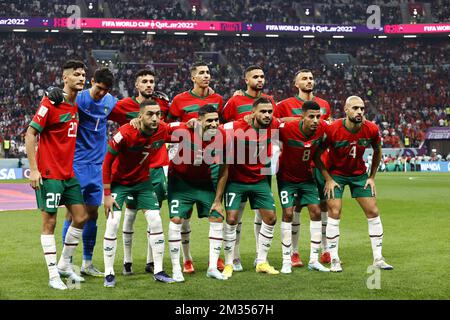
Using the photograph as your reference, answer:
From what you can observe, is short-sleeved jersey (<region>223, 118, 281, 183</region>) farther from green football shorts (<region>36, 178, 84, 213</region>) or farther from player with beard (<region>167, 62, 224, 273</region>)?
green football shorts (<region>36, 178, 84, 213</region>)

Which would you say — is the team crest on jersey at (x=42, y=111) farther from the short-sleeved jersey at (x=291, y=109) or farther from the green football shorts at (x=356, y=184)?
the green football shorts at (x=356, y=184)

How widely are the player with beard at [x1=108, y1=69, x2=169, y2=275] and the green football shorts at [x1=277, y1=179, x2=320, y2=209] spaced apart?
171cm

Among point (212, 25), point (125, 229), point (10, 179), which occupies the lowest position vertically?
point (10, 179)

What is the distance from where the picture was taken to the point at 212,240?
327 inches

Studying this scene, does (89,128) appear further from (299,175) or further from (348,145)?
(348,145)

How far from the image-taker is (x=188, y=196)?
8414mm

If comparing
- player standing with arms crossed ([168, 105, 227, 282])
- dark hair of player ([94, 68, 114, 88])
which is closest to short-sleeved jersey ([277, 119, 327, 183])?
player standing with arms crossed ([168, 105, 227, 282])

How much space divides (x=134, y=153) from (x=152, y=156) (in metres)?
0.62

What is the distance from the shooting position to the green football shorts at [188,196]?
329 inches

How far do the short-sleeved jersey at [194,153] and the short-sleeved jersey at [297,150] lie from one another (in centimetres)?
101

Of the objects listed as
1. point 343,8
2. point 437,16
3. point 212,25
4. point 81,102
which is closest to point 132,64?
point 212,25

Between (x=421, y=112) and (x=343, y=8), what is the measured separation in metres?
13.0
